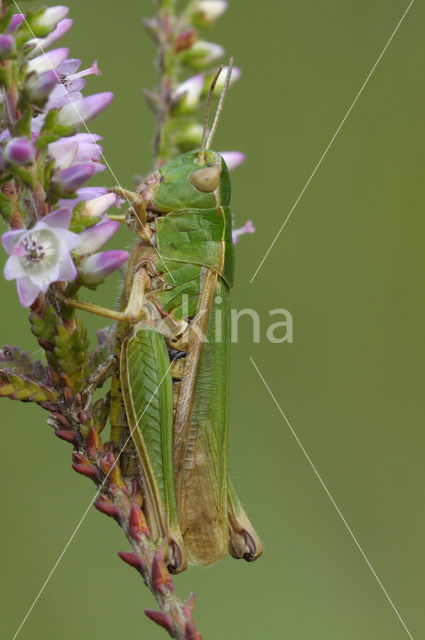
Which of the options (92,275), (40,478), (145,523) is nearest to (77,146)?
(92,275)

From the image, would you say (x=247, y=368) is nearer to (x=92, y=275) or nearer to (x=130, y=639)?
(x=130, y=639)

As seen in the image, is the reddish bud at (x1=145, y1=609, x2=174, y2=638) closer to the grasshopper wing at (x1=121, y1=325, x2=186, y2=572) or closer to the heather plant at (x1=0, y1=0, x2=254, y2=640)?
the heather plant at (x1=0, y1=0, x2=254, y2=640)

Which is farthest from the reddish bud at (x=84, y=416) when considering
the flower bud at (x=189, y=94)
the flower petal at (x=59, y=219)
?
the flower bud at (x=189, y=94)

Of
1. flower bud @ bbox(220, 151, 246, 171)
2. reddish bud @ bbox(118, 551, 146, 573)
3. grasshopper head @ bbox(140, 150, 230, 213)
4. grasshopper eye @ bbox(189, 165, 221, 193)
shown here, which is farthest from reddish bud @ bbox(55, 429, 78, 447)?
flower bud @ bbox(220, 151, 246, 171)

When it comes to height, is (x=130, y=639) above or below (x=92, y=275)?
below

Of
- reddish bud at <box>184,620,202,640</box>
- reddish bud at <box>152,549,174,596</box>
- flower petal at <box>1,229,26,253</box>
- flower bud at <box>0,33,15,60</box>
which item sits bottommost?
reddish bud at <box>152,549,174,596</box>
